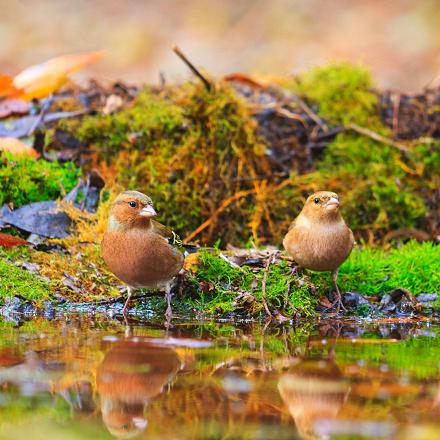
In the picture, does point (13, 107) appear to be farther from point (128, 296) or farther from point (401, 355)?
point (401, 355)

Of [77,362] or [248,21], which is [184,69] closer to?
[248,21]

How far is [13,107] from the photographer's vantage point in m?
8.41

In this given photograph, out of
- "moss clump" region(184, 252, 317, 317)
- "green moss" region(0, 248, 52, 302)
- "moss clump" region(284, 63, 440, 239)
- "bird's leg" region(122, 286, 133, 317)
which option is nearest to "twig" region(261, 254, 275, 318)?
"moss clump" region(184, 252, 317, 317)

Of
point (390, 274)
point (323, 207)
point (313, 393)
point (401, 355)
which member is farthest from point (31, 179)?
point (313, 393)

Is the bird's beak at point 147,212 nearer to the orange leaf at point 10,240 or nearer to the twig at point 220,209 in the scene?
the orange leaf at point 10,240

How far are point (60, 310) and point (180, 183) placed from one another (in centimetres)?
253

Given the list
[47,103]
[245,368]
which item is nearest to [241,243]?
[47,103]

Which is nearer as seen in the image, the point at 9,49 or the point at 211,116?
the point at 211,116

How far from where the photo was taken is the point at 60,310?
18.8ft

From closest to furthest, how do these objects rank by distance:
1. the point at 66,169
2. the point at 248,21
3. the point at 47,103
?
1. the point at 66,169
2. the point at 47,103
3. the point at 248,21

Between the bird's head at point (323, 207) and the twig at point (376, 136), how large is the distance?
2633 mm

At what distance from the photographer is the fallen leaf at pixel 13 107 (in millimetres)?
8375

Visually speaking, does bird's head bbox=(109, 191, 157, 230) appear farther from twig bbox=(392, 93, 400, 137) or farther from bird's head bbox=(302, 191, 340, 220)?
twig bbox=(392, 93, 400, 137)

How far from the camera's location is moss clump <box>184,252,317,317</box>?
577 centimetres
